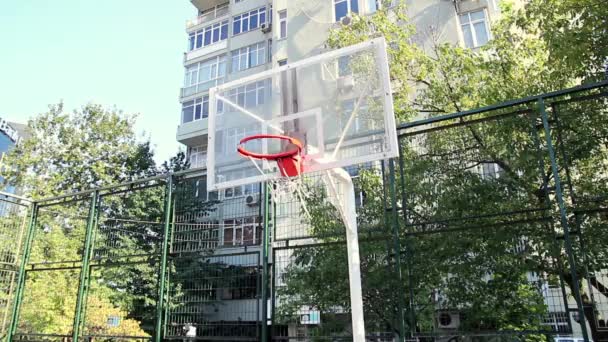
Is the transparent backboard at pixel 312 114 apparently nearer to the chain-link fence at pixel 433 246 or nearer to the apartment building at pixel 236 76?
the apartment building at pixel 236 76

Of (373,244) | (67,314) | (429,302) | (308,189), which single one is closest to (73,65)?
(67,314)

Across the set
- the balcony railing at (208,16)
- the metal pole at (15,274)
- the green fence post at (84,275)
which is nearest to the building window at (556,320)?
the green fence post at (84,275)

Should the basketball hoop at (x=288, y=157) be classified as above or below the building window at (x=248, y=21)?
below

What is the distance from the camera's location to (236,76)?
2158 cm

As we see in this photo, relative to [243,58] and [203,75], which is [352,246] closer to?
[243,58]

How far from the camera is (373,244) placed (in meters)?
6.09

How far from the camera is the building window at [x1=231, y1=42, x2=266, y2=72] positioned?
21.5 meters

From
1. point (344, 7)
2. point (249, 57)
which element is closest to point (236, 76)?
point (249, 57)

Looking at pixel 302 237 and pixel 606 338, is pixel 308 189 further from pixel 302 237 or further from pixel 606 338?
pixel 606 338

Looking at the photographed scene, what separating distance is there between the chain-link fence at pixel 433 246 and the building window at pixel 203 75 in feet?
50.5

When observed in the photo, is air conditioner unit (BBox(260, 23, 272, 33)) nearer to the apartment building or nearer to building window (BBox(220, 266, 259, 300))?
the apartment building

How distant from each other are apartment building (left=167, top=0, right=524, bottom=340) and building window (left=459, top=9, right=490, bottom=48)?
0.10 feet

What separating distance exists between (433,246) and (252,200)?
2.68m

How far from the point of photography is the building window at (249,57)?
21531 mm
